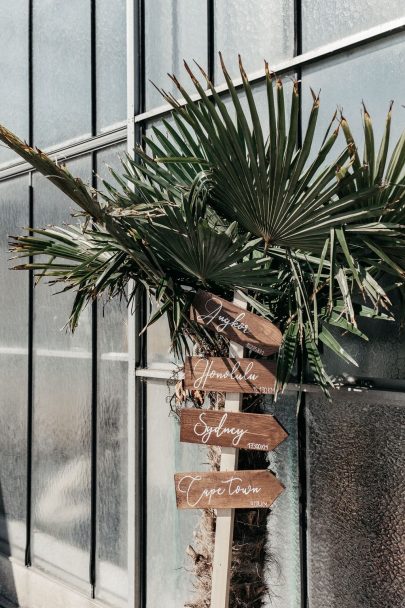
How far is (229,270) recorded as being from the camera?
9.82 feet

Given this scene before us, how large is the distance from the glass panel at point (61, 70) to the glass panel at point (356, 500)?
3.15 m

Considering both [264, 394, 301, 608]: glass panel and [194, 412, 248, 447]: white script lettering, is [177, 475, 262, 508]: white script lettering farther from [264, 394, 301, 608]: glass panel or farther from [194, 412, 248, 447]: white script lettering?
[264, 394, 301, 608]: glass panel

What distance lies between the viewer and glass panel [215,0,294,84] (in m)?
4.07

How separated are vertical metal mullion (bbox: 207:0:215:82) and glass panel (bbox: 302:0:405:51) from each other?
717mm

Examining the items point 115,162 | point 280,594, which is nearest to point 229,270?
point 280,594

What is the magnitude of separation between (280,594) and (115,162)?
319 cm

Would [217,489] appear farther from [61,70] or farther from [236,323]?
[61,70]

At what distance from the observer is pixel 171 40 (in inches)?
189

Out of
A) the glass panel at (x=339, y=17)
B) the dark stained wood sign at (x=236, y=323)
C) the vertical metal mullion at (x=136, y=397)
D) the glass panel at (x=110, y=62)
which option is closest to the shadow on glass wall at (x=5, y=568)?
the vertical metal mullion at (x=136, y=397)

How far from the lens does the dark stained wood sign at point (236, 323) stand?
293cm

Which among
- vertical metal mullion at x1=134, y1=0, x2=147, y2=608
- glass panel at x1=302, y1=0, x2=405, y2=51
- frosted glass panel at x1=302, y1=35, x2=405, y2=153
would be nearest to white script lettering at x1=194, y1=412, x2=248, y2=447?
frosted glass panel at x1=302, y1=35, x2=405, y2=153

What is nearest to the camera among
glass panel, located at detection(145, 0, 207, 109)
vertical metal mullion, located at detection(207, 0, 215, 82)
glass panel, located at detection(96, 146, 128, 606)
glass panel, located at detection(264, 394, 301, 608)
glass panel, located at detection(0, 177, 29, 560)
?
glass panel, located at detection(264, 394, 301, 608)

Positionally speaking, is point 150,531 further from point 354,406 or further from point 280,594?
point 354,406

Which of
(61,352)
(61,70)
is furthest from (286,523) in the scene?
(61,70)
